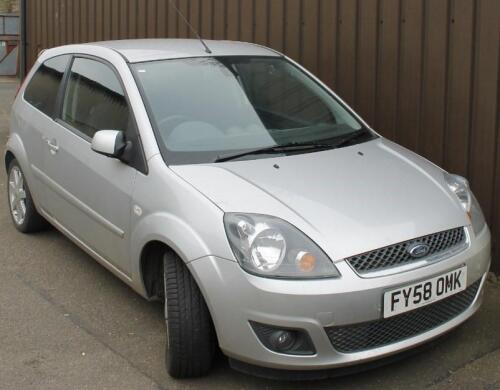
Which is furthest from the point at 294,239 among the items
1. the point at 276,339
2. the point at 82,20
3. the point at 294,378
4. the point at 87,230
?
the point at 82,20

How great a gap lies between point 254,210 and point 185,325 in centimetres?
62

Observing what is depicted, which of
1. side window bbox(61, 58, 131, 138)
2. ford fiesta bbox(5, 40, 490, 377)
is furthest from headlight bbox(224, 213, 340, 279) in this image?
side window bbox(61, 58, 131, 138)

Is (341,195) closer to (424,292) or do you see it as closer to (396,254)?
(396,254)

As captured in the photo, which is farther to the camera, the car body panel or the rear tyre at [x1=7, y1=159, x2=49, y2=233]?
the rear tyre at [x1=7, y1=159, x2=49, y2=233]

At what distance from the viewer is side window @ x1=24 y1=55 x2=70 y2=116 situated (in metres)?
5.11

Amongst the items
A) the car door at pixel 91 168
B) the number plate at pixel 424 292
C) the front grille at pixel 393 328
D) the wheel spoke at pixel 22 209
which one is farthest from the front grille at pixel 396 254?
the wheel spoke at pixel 22 209

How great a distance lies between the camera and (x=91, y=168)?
13.9 feet

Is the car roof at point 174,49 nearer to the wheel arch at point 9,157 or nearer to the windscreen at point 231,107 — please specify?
the windscreen at point 231,107

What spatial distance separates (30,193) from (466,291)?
338cm

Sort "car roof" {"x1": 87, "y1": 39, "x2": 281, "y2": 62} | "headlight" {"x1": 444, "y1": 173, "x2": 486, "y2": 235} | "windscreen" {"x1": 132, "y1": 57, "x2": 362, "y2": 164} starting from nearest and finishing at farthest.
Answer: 1. "headlight" {"x1": 444, "y1": 173, "x2": 486, "y2": 235}
2. "windscreen" {"x1": 132, "y1": 57, "x2": 362, "y2": 164}
3. "car roof" {"x1": 87, "y1": 39, "x2": 281, "y2": 62}

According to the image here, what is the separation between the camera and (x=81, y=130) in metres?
4.56

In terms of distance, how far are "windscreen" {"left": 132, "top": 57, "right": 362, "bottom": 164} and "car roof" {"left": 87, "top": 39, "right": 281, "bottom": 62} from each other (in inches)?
2.7

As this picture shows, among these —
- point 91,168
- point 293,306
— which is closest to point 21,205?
point 91,168

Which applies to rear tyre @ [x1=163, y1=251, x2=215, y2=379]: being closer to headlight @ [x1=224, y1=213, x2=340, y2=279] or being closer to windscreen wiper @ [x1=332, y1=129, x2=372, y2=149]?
headlight @ [x1=224, y1=213, x2=340, y2=279]
